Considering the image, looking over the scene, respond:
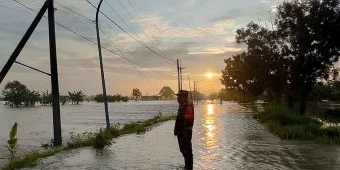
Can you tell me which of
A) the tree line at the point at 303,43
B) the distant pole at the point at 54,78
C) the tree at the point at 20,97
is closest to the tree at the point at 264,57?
the tree line at the point at 303,43

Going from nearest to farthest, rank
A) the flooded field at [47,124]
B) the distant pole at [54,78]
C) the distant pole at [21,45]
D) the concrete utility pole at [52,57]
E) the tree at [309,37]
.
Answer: the distant pole at [21,45] < the concrete utility pole at [52,57] < the distant pole at [54,78] < the flooded field at [47,124] < the tree at [309,37]

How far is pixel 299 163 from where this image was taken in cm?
1237

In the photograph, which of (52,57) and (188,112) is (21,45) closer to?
(52,57)

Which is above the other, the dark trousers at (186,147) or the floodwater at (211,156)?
the dark trousers at (186,147)

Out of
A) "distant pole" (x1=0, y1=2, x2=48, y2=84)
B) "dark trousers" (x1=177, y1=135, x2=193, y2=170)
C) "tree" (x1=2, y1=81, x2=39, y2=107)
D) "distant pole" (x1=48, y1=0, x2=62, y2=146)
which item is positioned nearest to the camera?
"dark trousers" (x1=177, y1=135, x2=193, y2=170)

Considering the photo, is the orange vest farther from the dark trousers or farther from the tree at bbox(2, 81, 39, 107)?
the tree at bbox(2, 81, 39, 107)

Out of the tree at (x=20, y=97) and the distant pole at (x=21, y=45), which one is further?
the tree at (x=20, y=97)

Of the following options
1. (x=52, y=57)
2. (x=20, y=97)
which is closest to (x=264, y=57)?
(x=52, y=57)

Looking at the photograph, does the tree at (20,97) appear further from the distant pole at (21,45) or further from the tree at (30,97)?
the distant pole at (21,45)

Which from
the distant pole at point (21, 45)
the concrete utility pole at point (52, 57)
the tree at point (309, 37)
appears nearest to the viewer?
the distant pole at point (21, 45)

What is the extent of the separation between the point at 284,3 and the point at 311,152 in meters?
35.6

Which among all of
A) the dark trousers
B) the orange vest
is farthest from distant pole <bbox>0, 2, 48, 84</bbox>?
the orange vest

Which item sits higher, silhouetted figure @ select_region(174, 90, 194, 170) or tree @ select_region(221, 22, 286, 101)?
tree @ select_region(221, 22, 286, 101)

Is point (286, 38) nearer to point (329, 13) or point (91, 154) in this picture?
point (329, 13)
